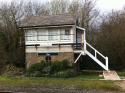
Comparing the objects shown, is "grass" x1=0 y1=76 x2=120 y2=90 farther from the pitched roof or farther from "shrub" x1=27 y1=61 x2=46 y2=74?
the pitched roof

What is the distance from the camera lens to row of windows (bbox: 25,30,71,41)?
39.6m

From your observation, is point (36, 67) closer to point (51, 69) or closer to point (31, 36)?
point (51, 69)

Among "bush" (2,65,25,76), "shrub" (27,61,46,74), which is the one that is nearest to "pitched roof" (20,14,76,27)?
"shrub" (27,61,46,74)

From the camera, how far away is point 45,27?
39750mm

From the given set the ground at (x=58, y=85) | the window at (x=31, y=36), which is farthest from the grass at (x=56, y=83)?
the window at (x=31, y=36)

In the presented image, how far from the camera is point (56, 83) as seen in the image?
30.9m

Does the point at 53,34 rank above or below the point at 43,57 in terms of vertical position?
above

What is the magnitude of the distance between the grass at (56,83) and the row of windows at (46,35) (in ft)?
25.2

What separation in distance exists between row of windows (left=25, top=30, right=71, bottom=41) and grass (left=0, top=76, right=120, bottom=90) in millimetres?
7672

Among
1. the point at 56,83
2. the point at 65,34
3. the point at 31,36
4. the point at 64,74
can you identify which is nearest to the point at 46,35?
the point at 31,36

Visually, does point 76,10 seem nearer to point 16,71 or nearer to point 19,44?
point 19,44

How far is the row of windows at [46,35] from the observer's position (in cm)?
3959

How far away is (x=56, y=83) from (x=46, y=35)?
10422 millimetres

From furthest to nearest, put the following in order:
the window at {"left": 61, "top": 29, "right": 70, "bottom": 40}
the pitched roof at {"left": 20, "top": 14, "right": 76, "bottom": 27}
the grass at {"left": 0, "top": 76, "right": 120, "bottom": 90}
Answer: the window at {"left": 61, "top": 29, "right": 70, "bottom": 40} < the pitched roof at {"left": 20, "top": 14, "right": 76, "bottom": 27} < the grass at {"left": 0, "top": 76, "right": 120, "bottom": 90}
